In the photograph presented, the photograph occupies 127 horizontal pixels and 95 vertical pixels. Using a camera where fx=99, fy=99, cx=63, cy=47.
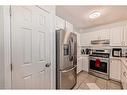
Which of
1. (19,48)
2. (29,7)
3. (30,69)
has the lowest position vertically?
(30,69)

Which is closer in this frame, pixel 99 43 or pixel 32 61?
pixel 32 61

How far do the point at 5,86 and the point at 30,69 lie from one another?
15.9 inches

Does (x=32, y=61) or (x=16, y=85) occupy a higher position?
(x=32, y=61)

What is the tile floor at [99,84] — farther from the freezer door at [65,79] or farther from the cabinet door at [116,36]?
the cabinet door at [116,36]

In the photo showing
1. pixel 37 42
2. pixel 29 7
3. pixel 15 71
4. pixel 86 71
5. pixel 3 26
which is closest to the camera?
pixel 3 26

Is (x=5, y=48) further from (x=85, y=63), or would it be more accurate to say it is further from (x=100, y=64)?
(x=85, y=63)

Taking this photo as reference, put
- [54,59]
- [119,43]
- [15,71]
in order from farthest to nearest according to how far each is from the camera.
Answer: [119,43] → [54,59] → [15,71]

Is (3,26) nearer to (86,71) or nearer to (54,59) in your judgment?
(54,59)

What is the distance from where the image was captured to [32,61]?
5.15ft

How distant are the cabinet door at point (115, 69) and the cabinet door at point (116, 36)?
62 cm

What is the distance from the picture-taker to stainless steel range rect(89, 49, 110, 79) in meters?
3.40

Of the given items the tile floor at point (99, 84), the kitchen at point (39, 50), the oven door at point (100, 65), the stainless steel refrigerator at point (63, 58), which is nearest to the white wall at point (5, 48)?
the kitchen at point (39, 50)

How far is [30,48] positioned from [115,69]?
2.83 meters

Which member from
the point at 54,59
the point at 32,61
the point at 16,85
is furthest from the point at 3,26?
the point at 54,59
